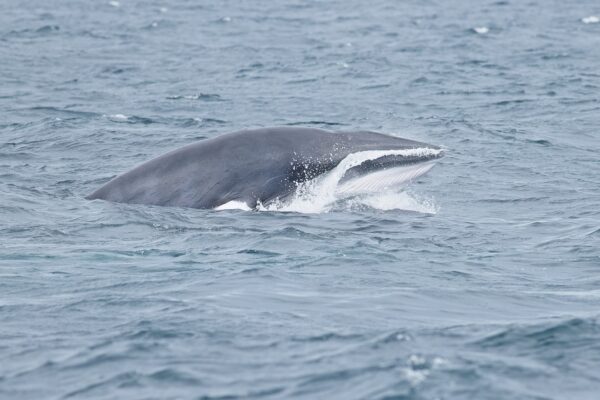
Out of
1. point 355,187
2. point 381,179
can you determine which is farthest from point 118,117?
point 381,179

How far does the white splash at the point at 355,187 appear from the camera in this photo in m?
17.8

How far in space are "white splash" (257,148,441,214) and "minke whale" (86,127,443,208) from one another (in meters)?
0.02

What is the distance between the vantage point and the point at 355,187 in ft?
60.1

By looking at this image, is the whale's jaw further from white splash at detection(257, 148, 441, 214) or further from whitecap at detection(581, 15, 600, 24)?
whitecap at detection(581, 15, 600, 24)

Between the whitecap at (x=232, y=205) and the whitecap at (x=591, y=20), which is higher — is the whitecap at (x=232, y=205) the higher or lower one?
the higher one

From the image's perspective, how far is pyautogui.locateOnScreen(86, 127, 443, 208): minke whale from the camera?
1741cm

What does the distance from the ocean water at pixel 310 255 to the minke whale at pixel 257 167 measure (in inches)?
12.4

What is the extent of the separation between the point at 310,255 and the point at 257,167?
225 centimetres

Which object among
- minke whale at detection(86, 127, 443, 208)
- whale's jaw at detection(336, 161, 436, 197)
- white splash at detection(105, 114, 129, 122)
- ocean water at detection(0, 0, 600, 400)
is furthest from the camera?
white splash at detection(105, 114, 129, 122)

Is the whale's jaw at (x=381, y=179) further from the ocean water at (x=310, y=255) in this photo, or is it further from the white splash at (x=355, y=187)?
the ocean water at (x=310, y=255)

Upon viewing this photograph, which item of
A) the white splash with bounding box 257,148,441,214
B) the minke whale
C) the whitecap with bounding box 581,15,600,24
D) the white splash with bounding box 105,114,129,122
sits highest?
the minke whale

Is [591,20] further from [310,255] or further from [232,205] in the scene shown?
[310,255]

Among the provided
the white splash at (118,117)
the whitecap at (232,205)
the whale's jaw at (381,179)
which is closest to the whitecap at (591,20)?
the white splash at (118,117)

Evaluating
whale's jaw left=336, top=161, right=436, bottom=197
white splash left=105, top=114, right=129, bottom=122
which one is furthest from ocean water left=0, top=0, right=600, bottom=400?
whale's jaw left=336, top=161, right=436, bottom=197
